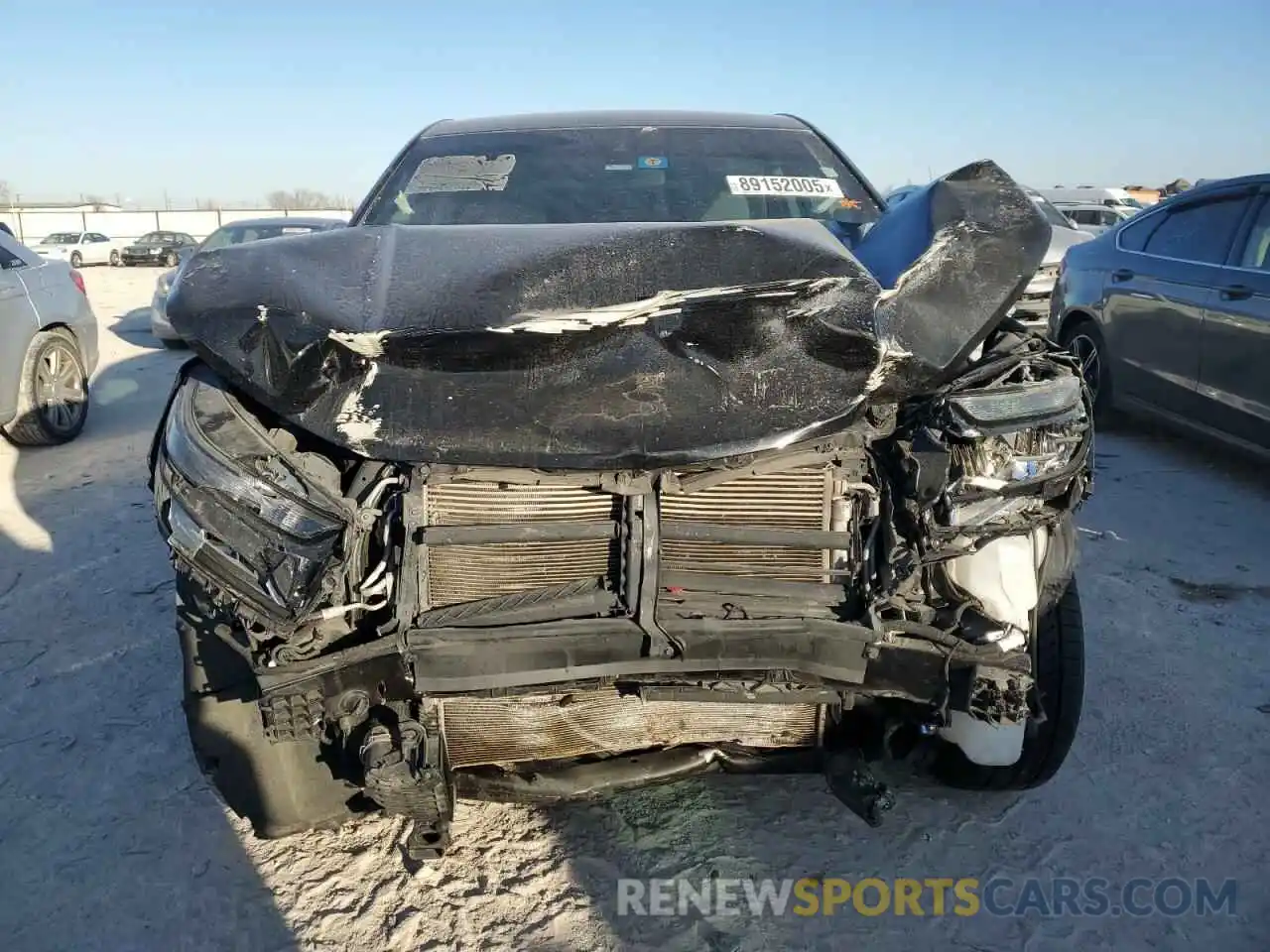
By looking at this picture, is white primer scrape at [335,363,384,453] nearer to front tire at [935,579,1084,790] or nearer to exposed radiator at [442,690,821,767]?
exposed radiator at [442,690,821,767]

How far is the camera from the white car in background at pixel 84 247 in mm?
29750

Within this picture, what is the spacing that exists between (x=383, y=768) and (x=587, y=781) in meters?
0.49

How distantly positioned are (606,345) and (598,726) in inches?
35.3

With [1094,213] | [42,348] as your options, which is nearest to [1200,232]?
[42,348]

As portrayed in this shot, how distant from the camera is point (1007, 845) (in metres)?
2.28

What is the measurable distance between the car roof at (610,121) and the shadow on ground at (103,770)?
2.23 meters

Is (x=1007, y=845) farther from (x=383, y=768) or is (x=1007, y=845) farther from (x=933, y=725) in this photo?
(x=383, y=768)

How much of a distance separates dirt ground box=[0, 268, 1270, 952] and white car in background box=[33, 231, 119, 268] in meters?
31.3

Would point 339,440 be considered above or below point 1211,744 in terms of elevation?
above

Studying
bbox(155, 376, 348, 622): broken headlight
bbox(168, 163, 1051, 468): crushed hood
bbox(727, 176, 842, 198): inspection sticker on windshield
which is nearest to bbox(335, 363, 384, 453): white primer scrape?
bbox(168, 163, 1051, 468): crushed hood

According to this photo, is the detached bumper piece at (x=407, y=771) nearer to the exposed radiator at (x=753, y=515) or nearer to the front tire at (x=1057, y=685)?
the exposed radiator at (x=753, y=515)

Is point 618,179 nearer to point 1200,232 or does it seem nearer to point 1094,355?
point 1200,232

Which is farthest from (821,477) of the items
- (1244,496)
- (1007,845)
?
(1244,496)

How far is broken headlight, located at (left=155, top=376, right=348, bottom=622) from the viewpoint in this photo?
1.69 meters
